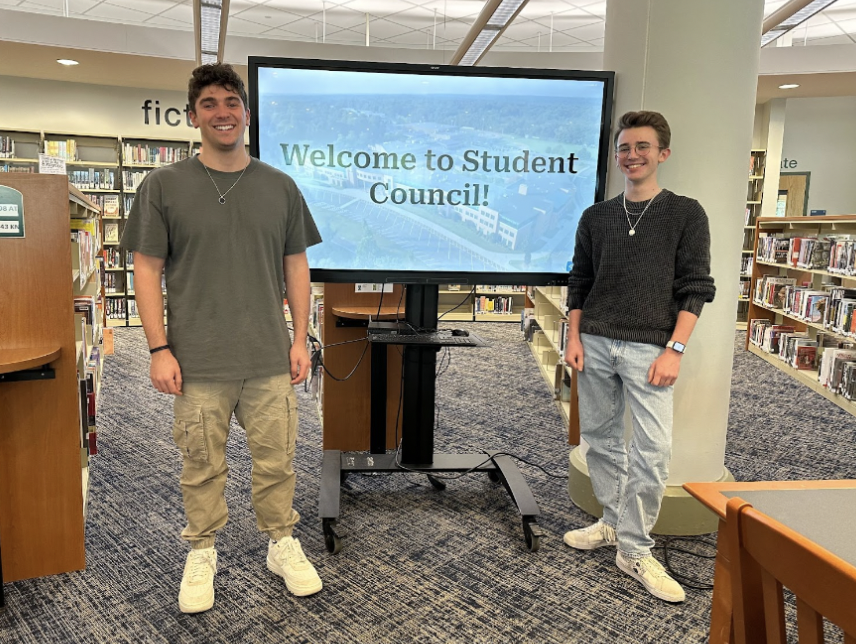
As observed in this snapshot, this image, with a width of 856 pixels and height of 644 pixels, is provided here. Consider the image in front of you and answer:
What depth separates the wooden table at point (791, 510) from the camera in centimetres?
109

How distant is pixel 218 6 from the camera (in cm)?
516

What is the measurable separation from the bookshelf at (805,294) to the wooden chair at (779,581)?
461 cm

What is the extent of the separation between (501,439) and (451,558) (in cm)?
153

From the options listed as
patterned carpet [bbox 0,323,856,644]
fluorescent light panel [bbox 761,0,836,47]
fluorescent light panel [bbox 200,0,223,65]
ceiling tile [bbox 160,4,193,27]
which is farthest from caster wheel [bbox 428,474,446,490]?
ceiling tile [bbox 160,4,193,27]

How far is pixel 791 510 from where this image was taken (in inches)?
46.2

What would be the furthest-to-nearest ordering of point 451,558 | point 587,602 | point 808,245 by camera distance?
1. point 808,245
2. point 451,558
3. point 587,602

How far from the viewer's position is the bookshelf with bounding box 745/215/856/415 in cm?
530

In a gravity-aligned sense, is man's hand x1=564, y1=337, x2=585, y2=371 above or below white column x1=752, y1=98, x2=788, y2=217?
below

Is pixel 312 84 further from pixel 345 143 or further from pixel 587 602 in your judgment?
pixel 587 602

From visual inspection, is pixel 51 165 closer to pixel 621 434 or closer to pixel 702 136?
pixel 621 434

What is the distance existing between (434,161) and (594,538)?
1.55 meters

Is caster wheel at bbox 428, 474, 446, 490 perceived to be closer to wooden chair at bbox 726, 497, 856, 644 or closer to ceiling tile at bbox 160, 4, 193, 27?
wooden chair at bbox 726, 497, 856, 644

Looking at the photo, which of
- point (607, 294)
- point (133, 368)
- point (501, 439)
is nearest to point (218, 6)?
point (133, 368)

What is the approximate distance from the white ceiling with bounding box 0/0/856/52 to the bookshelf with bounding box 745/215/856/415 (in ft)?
8.50
